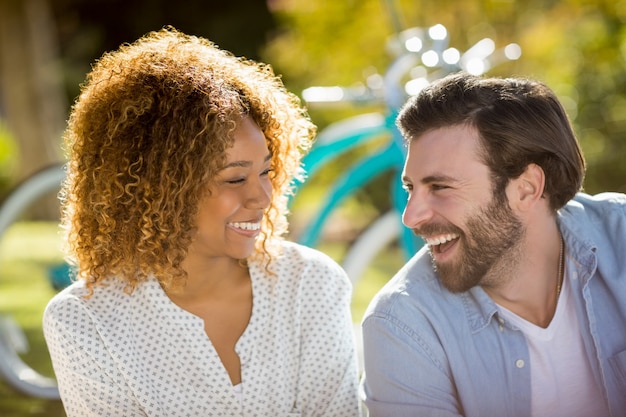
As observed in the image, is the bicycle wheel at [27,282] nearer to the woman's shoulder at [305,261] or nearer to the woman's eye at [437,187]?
the woman's shoulder at [305,261]

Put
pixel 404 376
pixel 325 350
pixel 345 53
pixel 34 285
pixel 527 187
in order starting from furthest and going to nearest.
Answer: pixel 345 53
pixel 34 285
pixel 325 350
pixel 527 187
pixel 404 376

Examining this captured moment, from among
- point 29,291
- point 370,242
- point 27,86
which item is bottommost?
point 370,242

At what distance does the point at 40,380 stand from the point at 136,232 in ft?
4.32

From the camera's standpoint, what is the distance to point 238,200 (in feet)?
7.93

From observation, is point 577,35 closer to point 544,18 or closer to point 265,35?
point 544,18

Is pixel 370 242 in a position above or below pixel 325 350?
above

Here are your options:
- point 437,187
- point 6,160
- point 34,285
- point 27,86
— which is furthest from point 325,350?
point 6,160

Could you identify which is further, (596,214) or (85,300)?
(596,214)

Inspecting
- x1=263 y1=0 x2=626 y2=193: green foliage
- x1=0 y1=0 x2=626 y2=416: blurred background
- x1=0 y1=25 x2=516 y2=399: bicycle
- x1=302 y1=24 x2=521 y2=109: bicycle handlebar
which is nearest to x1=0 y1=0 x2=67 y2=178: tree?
x1=0 y1=0 x2=626 y2=416: blurred background

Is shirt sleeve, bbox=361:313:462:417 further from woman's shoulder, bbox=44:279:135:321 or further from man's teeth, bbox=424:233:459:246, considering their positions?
woman's shoulder, bbox=44:279:135:321

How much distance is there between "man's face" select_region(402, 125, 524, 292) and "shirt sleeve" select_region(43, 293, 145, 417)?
A: 2.77 ft

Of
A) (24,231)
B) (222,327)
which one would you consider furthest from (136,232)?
(24,231)

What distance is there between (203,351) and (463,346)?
673 mm

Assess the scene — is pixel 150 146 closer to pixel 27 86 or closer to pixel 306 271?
pixel 306 271
